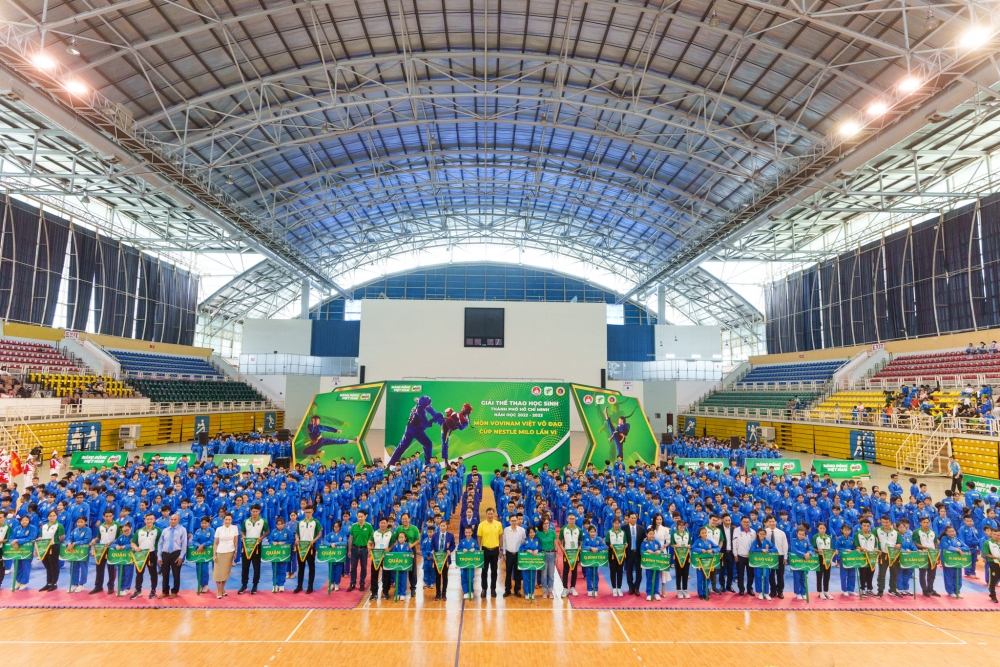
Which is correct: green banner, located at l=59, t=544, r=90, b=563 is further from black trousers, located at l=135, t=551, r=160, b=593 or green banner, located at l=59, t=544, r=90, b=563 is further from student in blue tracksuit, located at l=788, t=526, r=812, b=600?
student in blue tracksuit, located at l=788, t=526, r=812, b=600

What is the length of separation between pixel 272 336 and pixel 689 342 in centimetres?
3214

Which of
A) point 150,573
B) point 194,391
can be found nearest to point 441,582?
point 150,573

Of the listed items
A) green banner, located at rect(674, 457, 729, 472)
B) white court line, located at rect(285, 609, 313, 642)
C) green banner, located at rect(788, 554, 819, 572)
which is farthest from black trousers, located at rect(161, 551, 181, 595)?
green banner, located at rect(674, 457, 729, 472)

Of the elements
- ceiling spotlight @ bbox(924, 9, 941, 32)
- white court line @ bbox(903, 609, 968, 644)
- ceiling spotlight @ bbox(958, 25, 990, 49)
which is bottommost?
white court line @ bbox(903, 609, 968, 644)

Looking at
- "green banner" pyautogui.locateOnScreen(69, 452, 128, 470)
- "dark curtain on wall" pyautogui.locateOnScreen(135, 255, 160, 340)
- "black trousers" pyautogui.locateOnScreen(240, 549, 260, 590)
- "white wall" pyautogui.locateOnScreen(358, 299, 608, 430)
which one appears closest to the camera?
"black trousers" pyautogui.locateOnScreen(240, 549, 260, 590)

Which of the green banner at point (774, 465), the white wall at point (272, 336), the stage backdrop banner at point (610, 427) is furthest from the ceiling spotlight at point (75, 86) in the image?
the white wall at point (272, 336)

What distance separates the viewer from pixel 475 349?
35.6m

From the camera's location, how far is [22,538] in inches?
350

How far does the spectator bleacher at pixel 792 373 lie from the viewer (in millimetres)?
35469

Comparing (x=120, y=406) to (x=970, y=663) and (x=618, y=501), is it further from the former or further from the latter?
(x=970, y=663)

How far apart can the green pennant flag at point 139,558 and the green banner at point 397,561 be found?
3.63 m

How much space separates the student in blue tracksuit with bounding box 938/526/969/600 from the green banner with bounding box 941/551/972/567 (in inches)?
2.2

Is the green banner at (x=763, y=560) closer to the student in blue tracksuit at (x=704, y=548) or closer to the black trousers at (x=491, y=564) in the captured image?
the student in blue tracksuit at (x=704, y=548)

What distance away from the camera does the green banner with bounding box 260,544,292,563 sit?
895 cm
